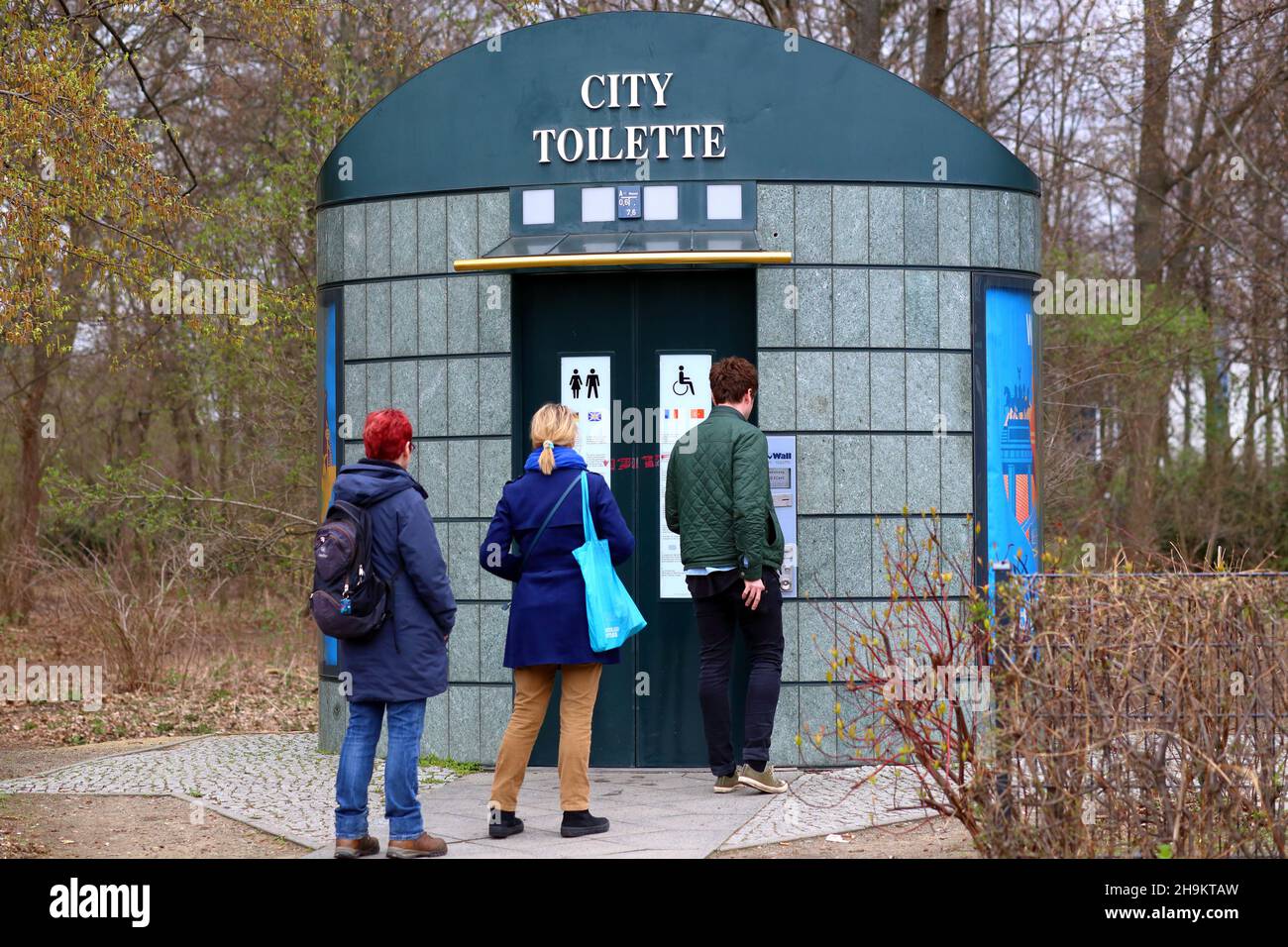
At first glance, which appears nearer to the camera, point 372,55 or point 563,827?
point 563,827

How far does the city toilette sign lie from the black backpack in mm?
3108

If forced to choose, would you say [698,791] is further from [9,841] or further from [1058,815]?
[9,841]

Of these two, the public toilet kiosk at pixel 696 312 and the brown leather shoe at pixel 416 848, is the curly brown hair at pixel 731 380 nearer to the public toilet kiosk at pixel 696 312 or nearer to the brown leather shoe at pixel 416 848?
the public toilet kiosk at pixel 696 312

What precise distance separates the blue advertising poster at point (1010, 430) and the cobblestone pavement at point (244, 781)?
3236mm

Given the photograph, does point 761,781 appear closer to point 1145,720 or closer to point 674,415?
point 674,415

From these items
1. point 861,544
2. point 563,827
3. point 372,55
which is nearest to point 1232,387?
point 372,55

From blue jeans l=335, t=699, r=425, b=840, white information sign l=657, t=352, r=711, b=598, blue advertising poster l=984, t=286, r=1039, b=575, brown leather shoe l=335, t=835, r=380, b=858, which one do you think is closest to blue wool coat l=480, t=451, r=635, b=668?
blue jeans l=335, t=699, r=425, b=840

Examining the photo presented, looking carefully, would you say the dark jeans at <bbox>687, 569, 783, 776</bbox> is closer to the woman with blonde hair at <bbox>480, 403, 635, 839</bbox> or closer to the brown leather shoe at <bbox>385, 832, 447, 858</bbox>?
the woman with blonde hair at <bbox>480, 403, 635, 839</bbox>

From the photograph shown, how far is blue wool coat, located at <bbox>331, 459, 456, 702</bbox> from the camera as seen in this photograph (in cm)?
617

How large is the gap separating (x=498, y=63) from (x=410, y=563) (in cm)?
356

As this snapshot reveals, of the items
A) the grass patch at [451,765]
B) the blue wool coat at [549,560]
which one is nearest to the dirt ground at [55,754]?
the grass patch at [451,765]

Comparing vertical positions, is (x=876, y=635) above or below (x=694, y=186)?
below

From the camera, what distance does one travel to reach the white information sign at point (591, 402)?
8508 millimetres

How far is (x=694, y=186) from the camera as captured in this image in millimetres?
8461
